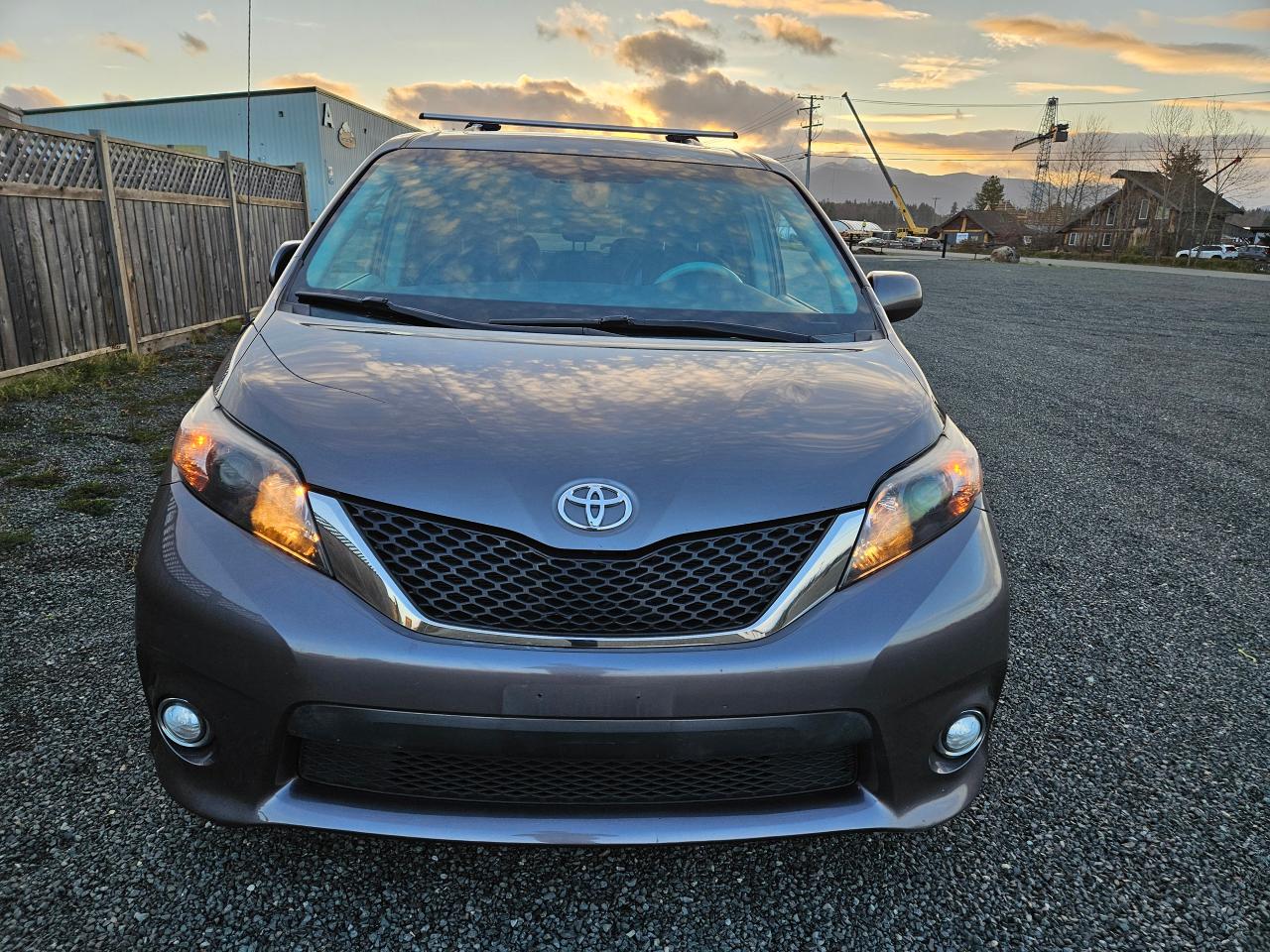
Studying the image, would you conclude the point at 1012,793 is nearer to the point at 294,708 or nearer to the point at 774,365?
the point at 774,365

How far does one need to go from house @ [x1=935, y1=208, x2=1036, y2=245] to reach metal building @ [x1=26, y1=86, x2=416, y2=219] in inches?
2950

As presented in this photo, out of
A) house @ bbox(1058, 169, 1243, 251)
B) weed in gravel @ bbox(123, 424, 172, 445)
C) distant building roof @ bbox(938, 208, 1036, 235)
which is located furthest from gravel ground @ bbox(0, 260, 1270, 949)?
distant building roof @ bbox(938, 208, 1036, 235)

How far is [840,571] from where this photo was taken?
1.64m

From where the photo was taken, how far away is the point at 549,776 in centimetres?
161

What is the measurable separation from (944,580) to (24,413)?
694 cm

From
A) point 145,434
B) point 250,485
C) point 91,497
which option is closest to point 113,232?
point 145,434

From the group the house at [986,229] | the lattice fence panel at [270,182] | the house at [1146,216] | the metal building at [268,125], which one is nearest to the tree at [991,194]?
the house at [986,229]

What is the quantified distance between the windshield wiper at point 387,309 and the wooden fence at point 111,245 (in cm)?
614

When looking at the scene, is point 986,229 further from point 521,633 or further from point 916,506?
point 521,633

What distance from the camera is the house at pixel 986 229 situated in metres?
93.3

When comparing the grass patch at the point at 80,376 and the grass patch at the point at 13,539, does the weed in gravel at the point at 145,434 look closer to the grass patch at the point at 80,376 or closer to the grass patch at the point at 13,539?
the grass patch at the point at 80,376

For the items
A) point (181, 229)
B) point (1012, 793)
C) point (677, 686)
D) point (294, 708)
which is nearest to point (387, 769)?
point (294, 708)

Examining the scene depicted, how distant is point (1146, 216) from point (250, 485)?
91342 mm

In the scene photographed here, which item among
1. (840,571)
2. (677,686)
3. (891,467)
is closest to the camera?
(677,686)
